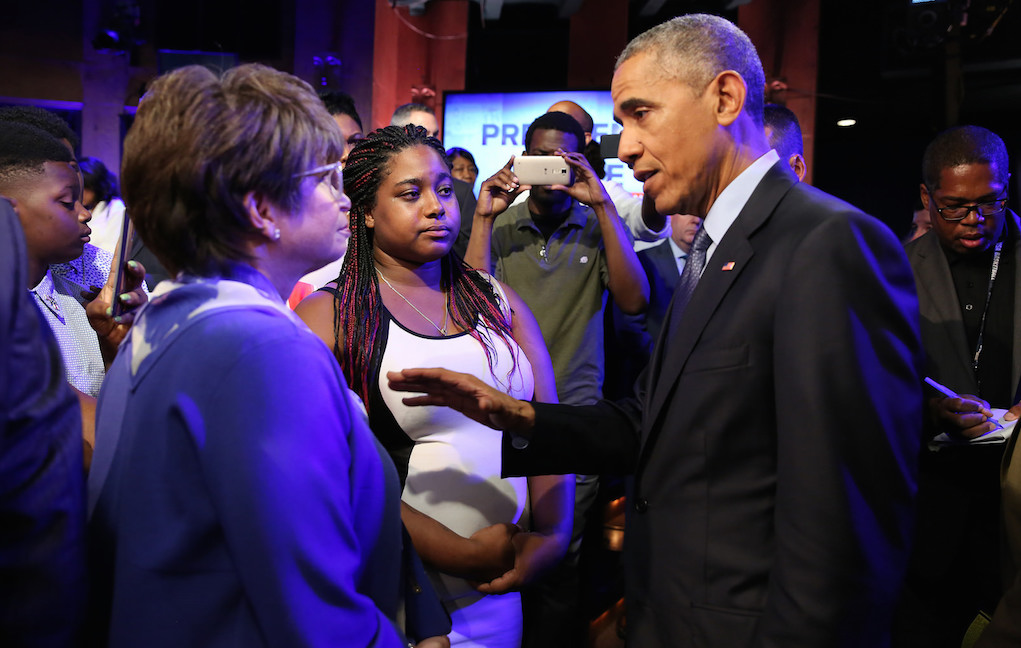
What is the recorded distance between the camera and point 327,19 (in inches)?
305

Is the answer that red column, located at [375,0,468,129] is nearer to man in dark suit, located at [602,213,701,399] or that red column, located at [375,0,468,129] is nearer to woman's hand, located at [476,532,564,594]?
man in dark suit, located at [602,213,701,399]

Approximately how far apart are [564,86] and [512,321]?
680cm

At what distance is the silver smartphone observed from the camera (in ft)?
10.2

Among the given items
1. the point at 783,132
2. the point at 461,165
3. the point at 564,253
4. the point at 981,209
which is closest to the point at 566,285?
the point at 564,253

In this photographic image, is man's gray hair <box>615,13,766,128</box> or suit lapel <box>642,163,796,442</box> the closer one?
suit lapel <box>642,163,796,442</box>

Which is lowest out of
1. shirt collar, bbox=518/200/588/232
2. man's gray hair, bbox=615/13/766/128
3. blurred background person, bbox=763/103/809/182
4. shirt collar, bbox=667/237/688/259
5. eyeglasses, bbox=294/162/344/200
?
eyeglasses, bbox=294/162/344/200

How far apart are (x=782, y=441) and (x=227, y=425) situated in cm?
85

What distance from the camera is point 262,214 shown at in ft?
3.75

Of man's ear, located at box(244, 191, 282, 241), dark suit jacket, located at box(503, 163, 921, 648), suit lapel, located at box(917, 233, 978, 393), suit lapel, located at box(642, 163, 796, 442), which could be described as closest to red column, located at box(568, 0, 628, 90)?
suit lapel, located at box(917, 233, 978, 393)

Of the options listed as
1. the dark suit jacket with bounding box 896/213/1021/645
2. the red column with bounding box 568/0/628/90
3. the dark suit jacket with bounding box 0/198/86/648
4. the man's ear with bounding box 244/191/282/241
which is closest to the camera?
the dark suit jacket with bounding box 0/198/86/648

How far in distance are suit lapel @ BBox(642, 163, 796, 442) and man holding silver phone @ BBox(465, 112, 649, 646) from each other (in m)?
1.45

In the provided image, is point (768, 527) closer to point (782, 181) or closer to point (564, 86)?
point (782, 181)

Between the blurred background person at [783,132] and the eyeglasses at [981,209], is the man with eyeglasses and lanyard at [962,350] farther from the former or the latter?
the blurred background person at [783,132]

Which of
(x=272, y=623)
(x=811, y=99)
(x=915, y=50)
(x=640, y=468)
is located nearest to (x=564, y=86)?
(x=811, y=99)
